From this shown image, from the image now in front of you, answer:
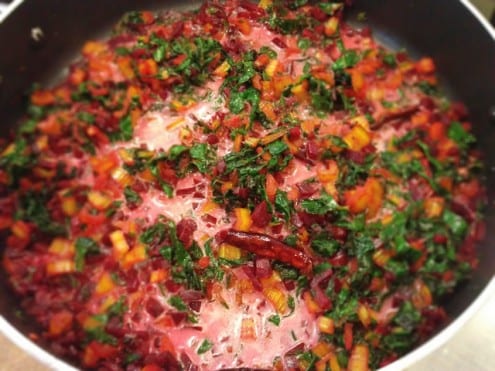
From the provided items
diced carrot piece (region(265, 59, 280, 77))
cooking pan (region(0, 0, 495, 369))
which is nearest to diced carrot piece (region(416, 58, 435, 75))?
cooking pan (region(0, 0, 495, 369))

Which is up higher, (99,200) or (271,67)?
(271,67)

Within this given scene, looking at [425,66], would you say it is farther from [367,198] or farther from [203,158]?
[203,158]

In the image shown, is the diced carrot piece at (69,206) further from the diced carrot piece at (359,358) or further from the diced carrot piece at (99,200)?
the diced carrot piece at (359,358)

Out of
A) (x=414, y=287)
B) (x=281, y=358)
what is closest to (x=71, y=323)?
(x=281, y=358)

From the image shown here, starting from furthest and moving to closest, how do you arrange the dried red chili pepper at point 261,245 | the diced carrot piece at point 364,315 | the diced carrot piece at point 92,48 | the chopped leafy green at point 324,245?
the diced carrot piece at point 92,48 < the diced carrot piece at point 364,315 < the chopped leafy green at point 324,245 < the dried red chili pepper at point 261,245

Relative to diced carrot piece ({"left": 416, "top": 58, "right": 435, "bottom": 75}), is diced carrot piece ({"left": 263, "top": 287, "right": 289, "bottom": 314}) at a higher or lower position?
lower

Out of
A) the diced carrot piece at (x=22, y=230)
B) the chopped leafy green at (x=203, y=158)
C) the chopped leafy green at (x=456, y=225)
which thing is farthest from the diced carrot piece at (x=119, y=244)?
the chopped leafy green at (x=456, y=225)

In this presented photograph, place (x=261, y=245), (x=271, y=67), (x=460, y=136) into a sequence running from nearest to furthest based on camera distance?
(x=261, y=245)
(x=271, y=67)
(x=460, y=136)

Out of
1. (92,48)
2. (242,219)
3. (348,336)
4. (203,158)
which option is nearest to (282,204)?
(242,219)

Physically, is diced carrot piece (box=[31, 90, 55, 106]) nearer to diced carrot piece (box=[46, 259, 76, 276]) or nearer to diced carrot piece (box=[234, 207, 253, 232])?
diced carrot piece (box=[46, 259, 76, 276])

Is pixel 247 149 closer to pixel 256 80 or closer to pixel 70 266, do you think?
pixel 256 80
